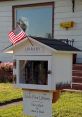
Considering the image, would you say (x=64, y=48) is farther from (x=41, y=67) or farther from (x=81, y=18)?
(x=81, y=18)

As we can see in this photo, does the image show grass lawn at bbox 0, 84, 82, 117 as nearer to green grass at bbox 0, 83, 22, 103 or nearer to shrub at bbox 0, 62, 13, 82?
green grass at bbox 0, 83, 22, 103

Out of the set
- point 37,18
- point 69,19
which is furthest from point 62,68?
point 37,18

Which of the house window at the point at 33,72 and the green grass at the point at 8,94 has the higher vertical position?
the house window at the point at 33,72

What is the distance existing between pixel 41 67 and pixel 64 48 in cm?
36

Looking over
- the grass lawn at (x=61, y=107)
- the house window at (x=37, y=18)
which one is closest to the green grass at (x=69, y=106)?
the grass lawn at (x=61, y=107)

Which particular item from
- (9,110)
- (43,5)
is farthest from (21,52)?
(43,5)

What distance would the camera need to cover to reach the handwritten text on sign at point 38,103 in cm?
463

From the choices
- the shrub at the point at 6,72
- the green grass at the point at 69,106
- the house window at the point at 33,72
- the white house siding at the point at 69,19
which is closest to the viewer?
the house window at the point at 33,72

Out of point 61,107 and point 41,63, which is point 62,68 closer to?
point 41,63

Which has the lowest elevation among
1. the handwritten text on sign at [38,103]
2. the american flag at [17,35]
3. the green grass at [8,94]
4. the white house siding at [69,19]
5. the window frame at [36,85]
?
the green grass at [8,94]

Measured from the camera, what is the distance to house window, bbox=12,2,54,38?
1342 cm

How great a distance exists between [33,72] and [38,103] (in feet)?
1.23

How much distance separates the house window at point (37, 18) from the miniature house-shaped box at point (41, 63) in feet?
27.9

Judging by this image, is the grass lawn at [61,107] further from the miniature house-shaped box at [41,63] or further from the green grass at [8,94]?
the miniature house-shaped box at [41,63]
